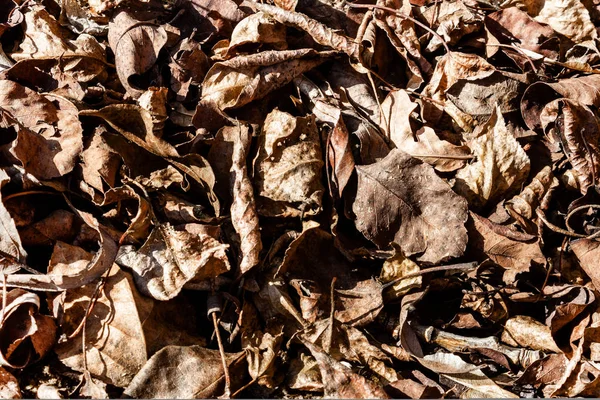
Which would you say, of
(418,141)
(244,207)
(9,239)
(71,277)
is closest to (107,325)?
(71,277)

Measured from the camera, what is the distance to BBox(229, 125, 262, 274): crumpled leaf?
190 centimetres

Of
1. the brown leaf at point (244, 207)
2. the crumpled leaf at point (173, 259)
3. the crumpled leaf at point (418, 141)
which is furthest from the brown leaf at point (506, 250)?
the crumpled leaf at point (173, 259)

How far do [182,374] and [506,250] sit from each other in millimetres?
1185

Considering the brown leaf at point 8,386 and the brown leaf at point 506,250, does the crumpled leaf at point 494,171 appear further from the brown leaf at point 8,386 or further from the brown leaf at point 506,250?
the brown leaf at point 8,386

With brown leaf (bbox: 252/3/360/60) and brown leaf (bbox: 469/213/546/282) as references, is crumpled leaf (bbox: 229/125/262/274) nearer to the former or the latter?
brown leaf (bbox: 252/3/360/60)

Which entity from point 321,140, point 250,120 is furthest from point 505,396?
point 250,120

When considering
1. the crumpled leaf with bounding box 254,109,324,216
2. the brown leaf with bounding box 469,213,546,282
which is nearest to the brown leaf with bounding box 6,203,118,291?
the crumpled leaf with bounding box 254,109,324,216

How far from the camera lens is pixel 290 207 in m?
2.01

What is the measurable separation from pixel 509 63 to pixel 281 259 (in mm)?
1286

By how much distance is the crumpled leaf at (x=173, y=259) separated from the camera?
184 cm

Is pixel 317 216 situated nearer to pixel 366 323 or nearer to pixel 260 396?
pixel 366 323

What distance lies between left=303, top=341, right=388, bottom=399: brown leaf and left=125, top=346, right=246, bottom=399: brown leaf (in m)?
0.28

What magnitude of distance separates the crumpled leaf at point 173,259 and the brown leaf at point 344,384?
446 millimetres

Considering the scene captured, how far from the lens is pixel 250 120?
2.19 m
